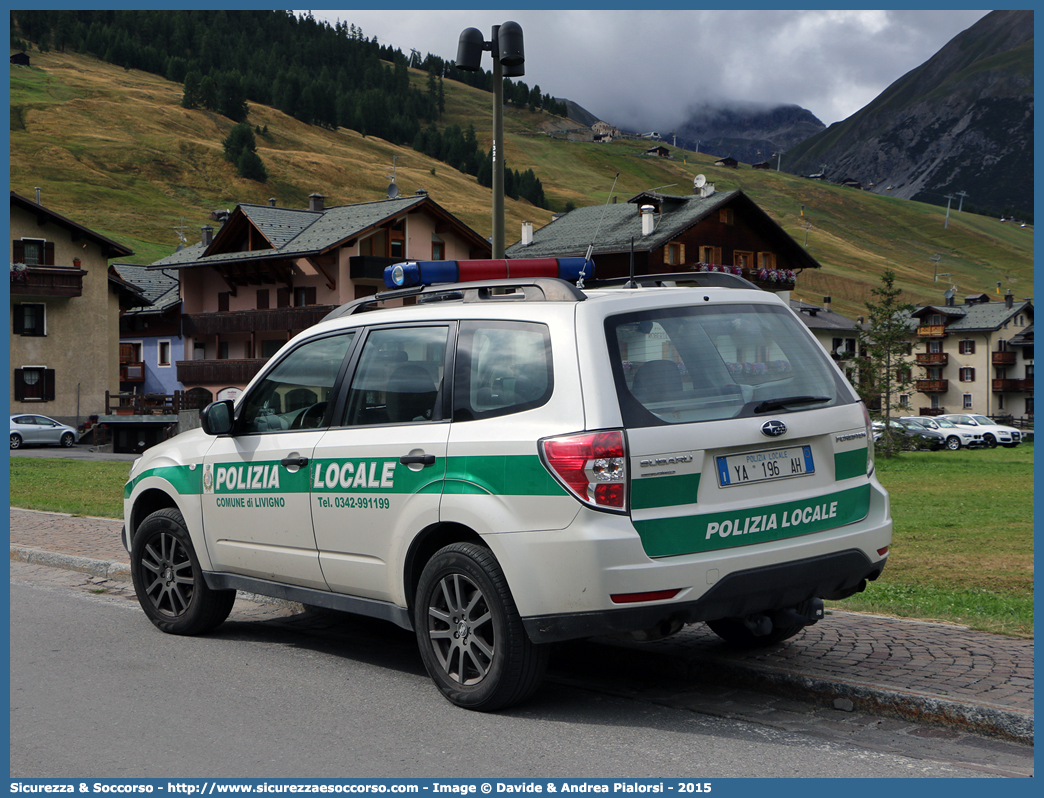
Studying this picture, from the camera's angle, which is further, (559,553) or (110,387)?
(110,387)

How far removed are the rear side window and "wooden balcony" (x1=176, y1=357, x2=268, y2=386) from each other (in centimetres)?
5343

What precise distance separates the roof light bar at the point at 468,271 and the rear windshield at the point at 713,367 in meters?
1.33

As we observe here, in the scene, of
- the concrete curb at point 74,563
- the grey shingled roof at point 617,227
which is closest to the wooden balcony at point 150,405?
the grey shingled roof at point 617,227

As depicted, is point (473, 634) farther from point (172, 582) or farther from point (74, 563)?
point (74, 563)

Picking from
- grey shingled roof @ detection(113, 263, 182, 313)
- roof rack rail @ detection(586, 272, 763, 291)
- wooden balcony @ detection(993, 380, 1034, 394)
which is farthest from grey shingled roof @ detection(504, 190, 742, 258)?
roof rack rail @ detection(586, 272, 763, 291)

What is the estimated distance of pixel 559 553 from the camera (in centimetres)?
479

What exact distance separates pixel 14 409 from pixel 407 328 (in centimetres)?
5795

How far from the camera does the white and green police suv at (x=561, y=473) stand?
4.80 m

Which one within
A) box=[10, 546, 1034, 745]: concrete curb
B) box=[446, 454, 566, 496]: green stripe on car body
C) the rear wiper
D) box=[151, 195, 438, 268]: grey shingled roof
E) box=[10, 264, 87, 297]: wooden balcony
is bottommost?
box=[10, 546, 1034, 745]: concrete curb

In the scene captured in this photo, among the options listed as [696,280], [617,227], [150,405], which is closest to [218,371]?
[150,405]

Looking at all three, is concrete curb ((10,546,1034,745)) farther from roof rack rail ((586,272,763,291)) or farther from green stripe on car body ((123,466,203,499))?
green stripe on car body ((123,466,203,499))

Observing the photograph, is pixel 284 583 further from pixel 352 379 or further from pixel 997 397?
pixel 997 397

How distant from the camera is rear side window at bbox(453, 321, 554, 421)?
5.16 metres
